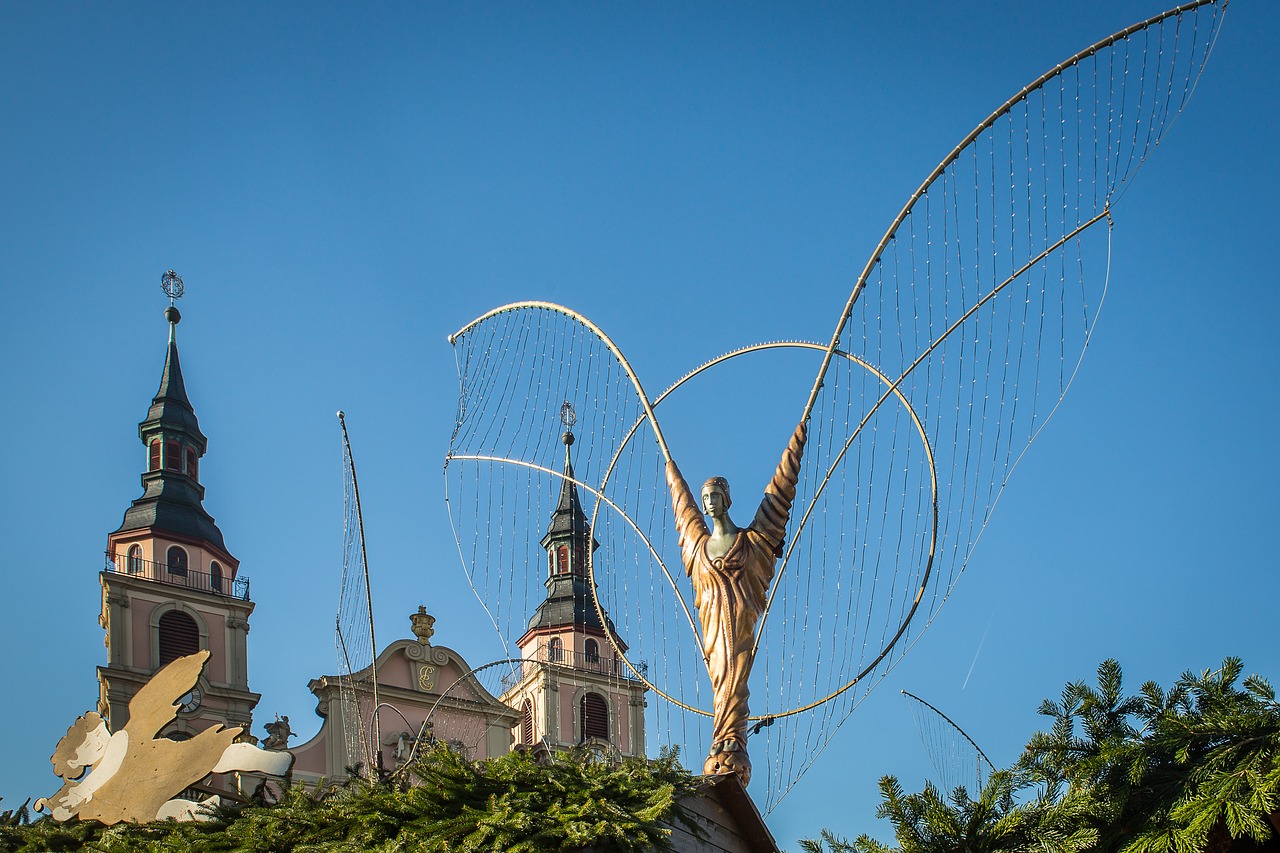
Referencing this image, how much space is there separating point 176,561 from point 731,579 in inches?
1427

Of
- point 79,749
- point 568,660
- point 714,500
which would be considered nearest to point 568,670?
point 568,660

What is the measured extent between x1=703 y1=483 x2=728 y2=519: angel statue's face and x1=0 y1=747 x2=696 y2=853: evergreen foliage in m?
3.06

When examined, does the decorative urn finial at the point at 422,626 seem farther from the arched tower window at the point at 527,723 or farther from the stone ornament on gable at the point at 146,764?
the stone ornament on gable at the point at 146,764

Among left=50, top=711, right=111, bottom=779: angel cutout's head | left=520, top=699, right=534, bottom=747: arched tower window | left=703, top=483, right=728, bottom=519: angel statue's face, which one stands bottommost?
left=703, top=483, right=728, bottom=519: angel statue's face

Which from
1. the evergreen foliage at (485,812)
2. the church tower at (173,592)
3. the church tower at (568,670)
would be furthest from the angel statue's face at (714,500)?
the church tower at (568,670)

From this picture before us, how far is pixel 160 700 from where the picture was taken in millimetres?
21562

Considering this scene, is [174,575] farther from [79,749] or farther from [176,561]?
[79,749]

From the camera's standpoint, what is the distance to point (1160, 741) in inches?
556

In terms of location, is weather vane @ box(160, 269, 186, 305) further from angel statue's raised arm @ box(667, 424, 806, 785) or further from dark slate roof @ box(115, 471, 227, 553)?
angel statue's raised arm @ box(667, 424, 806, 785)

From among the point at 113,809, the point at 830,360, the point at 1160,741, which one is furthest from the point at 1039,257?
the point at 113,809

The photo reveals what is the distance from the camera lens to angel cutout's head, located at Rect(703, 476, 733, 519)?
17.7 metres

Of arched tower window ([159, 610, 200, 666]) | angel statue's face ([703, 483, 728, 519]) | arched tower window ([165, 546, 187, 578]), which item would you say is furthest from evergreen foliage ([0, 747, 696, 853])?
arched tower window ([165, 546, 187, 578])

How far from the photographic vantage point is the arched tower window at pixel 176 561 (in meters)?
50.1

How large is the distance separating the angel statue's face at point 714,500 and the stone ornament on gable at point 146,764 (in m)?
6.42
